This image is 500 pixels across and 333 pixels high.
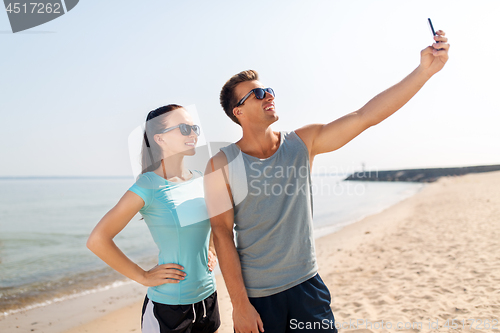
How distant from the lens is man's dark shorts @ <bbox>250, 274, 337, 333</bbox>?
171cm

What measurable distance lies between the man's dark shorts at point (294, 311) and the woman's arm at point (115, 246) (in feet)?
1.64

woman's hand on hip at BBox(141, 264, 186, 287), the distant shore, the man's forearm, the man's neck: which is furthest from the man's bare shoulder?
the distant shore

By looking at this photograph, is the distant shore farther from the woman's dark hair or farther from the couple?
the woman's dark hair

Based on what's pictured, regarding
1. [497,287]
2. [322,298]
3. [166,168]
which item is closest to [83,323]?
[166,168]

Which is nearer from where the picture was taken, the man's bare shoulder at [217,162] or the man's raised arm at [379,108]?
the man's bare shoulder at [217,162]

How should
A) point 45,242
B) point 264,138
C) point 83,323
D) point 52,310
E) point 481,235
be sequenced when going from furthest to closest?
point 45,242 < point 481,235 < point 52,310 < point 83,323 < point 264,138

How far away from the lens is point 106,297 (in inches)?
234

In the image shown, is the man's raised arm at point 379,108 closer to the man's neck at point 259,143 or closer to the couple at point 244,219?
the couple at point 244,219

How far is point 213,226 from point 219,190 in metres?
0.21

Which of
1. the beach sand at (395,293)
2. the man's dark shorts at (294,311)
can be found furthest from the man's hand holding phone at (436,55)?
the beach sand at (395,293)

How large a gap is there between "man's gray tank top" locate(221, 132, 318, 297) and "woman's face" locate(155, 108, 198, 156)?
32 cm

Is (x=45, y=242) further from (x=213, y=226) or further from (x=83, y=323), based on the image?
(x=213, y=226)

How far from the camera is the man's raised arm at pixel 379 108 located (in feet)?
6.27

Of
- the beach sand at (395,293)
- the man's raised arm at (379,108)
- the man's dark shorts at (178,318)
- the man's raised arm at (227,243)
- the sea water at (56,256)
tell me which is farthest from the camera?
the sea water at (56,256)
